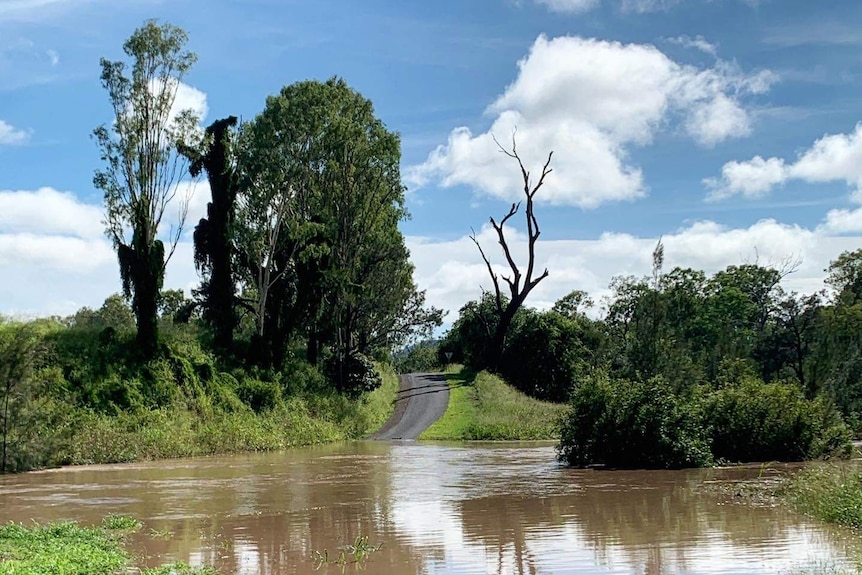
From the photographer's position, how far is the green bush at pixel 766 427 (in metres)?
25.5

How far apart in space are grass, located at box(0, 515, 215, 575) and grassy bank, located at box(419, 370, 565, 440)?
24.9m

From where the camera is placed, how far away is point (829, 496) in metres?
14.9

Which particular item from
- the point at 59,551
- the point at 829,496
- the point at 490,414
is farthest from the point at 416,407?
the point at 59,551

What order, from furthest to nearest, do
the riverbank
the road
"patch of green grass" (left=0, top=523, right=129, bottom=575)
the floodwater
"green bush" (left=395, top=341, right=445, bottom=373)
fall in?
"green bush" (left=395, top=341, right=445, bottom=373) → the road → the riverbank → the floodwater → "patch of green grass" (left=0, top=523, right=129, bottom=575)

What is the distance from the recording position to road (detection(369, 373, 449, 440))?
4269cm

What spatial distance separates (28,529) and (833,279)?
67.8m

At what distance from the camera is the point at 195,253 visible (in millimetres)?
43562

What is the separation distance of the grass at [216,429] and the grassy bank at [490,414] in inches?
166

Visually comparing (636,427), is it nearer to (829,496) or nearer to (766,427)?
(766,427)

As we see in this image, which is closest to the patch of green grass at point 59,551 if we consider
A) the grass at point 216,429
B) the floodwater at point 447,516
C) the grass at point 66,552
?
the grass at point 66,552

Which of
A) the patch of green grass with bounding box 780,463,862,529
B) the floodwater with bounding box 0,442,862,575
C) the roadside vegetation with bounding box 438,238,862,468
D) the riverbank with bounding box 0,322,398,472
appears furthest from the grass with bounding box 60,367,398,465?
the patch of green grass with bounding box 780,463,862,529

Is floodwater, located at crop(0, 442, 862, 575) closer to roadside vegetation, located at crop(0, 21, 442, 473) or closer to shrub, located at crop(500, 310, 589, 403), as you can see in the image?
roadside vegetation, located at crop(0, 21, 442, 473)

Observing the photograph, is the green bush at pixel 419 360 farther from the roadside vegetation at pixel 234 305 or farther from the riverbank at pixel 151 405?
the riverbank at pixel 151 405

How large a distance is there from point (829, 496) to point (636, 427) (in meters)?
9.16
